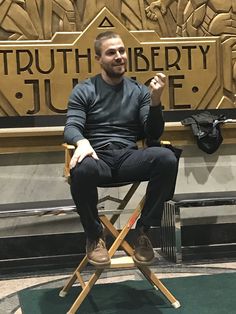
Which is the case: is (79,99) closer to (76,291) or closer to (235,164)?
(76,291)

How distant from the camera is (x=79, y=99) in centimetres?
277

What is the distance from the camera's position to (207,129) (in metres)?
3.96

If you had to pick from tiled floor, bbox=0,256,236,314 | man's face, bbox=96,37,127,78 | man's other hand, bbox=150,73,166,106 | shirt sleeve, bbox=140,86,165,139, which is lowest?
tiled floor, bbox=0,256,236,314

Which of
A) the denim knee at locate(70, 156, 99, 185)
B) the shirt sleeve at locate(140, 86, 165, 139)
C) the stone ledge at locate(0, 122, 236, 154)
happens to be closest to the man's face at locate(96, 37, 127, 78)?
the shirt sleeve at locate(140, 86, 165, 139)

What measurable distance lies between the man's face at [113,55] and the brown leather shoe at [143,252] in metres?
0.89

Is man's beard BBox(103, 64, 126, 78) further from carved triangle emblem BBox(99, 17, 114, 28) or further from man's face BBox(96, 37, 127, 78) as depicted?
carved triangle emblem BBox(99, 17, 114, 28)

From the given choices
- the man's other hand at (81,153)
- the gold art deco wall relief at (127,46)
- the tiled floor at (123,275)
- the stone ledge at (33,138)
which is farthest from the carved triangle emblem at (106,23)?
the tiled floor at (123,275)

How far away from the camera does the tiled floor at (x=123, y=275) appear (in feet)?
10.9

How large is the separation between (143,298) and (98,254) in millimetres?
A: 545

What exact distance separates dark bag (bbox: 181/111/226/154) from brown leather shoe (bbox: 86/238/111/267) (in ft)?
5.34

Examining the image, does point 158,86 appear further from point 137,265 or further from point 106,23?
point 106,23

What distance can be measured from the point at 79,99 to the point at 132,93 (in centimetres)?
31

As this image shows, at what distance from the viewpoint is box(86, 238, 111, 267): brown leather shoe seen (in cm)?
255

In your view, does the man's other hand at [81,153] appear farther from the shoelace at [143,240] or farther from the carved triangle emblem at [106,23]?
the carved triangle emblem at [106,23]
